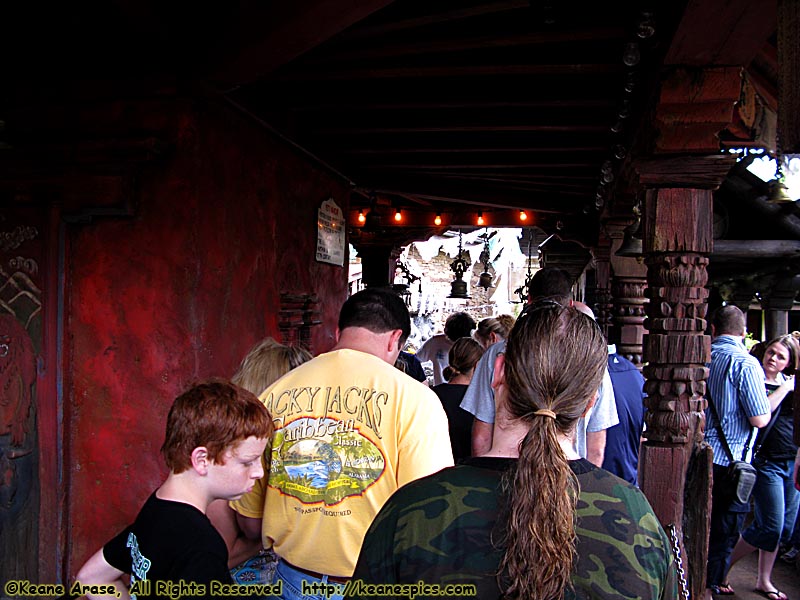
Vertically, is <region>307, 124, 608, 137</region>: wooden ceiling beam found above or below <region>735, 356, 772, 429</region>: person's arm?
above

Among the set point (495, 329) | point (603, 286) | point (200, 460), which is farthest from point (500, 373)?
point (603, 286)

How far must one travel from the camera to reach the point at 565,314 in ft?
4.03

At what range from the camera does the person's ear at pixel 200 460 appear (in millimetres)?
1733

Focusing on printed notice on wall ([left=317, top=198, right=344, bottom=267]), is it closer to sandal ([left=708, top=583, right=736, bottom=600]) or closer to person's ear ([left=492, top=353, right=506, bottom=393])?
sandal ([left=708, top=583, right=736, bottom=600])

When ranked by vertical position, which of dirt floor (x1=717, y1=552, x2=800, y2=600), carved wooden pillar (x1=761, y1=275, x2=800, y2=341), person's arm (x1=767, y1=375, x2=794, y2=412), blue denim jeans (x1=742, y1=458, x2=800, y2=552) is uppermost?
carved wooden pillar (x1=761, y1=275, x2=800, y2=341)

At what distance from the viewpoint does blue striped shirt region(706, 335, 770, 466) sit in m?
3.88

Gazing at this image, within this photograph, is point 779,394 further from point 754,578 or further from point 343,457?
point 343,457

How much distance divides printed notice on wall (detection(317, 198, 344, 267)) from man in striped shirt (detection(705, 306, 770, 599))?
2.89 meters

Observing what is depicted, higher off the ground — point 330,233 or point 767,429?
point 330,233

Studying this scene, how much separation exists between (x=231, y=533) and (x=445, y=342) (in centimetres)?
504

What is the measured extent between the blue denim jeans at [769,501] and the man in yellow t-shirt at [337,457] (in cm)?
341

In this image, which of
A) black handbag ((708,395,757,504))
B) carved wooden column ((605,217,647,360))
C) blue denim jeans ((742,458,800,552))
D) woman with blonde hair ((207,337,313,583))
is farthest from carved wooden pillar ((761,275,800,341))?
woman with blonde hair ((207,337,313,583))

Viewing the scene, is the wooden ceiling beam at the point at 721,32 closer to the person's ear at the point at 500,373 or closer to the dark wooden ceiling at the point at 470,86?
the dark wooden ceiling at the point at 470,86

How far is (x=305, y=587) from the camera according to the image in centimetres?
187
